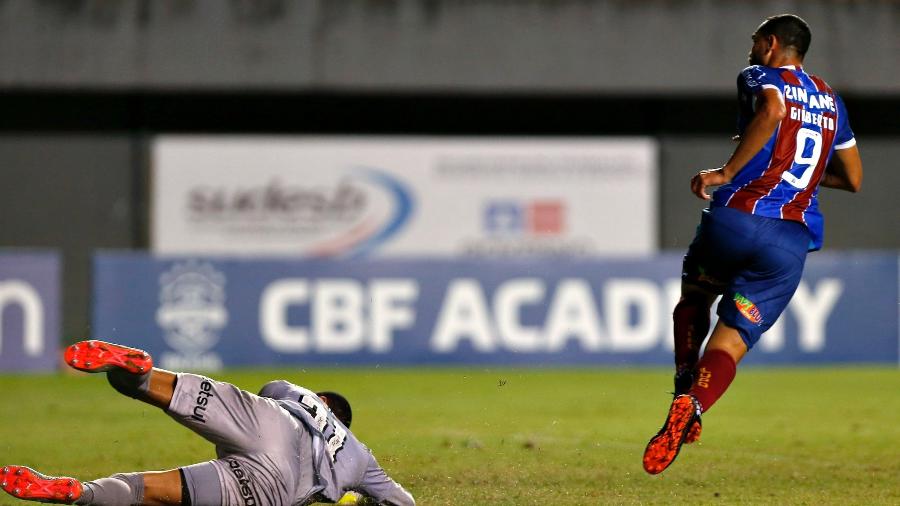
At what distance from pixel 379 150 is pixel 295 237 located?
74.3 inches

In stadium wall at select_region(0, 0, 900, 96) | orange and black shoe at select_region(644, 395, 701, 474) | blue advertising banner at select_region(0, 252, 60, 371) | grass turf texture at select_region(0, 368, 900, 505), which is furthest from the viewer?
stadium wall at select_region(0, 0, 900, 96)

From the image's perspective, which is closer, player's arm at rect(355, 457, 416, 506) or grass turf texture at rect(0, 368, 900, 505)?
player's arm at rect(355, 457, 416, 506)

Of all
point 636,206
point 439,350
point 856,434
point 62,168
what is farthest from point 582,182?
point 856,434

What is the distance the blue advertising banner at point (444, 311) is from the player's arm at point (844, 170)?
10.3m

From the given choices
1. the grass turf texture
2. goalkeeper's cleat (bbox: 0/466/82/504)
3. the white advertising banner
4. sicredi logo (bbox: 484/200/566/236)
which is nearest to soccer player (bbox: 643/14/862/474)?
the grass turf texture

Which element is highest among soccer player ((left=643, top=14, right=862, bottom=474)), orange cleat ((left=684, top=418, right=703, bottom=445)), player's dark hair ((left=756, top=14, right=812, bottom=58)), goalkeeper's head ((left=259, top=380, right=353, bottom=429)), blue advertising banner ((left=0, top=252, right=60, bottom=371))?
player's dark hair ((left=756, top=14, right=812, bottom=58))

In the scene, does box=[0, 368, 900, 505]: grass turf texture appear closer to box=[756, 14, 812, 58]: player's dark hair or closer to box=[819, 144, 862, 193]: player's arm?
box=[819, 144, 862, 193]: player's arm

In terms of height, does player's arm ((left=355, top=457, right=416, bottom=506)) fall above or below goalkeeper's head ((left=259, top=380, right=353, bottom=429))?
below

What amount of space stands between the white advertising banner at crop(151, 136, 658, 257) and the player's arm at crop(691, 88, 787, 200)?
15231mm

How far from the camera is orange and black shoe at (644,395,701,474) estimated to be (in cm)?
638

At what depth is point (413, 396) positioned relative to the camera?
14477 millimetres

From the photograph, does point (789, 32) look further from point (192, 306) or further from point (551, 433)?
point (192, 306)

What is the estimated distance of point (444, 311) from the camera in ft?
58.1

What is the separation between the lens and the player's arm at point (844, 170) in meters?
7.41
